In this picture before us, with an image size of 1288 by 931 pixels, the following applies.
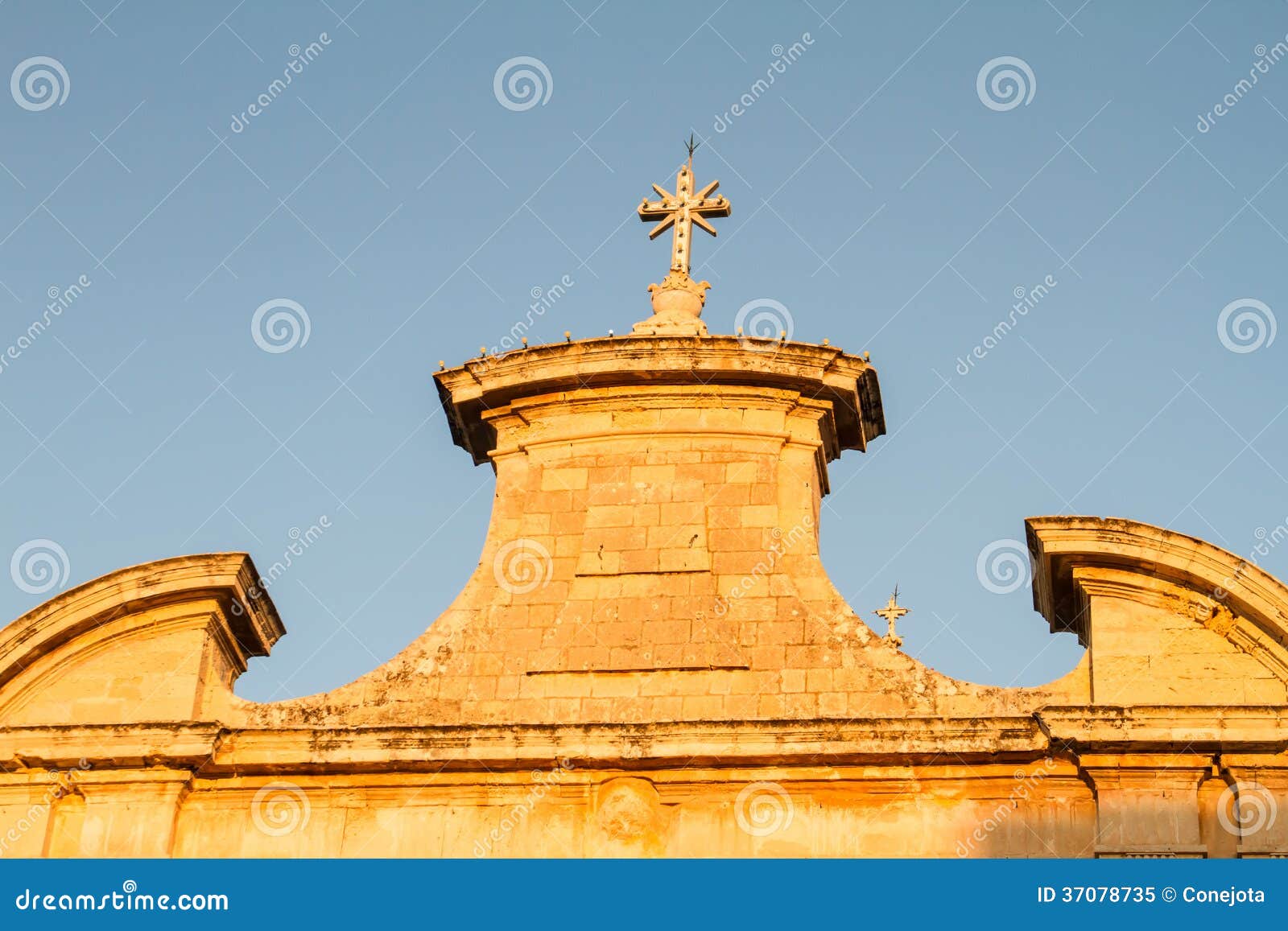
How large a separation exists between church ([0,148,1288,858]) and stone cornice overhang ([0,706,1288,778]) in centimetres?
2

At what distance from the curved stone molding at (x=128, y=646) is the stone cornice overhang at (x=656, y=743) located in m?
0.43

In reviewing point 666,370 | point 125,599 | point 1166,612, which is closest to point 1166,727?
point 1166,612

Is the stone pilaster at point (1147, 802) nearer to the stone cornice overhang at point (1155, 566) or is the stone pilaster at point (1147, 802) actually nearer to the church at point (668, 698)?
the church at point (668, 698)

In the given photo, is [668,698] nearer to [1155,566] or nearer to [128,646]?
[1155,566]

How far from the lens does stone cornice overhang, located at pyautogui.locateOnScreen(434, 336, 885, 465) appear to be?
17250 millimetres

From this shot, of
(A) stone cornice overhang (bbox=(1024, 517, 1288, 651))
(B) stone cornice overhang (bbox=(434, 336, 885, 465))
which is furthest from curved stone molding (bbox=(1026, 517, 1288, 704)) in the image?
(B) stone cornice overhang (bbox=(434, 336, 885, 465))

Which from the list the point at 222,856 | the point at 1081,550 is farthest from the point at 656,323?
the point at 222,856

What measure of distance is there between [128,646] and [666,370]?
3.96 metres

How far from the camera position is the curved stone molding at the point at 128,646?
16.4 m

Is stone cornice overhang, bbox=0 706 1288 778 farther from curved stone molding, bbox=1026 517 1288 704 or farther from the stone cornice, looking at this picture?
the stone cornice

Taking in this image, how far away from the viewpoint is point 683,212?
18.6 metres

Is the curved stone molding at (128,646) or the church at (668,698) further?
the curved stone molding at (128,646)

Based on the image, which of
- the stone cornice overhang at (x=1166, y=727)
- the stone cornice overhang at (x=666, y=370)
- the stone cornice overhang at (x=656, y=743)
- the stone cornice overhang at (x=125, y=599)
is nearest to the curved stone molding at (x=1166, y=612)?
the stone cornice overhang at (x=1166, y=727)

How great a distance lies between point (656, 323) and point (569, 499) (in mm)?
1548
